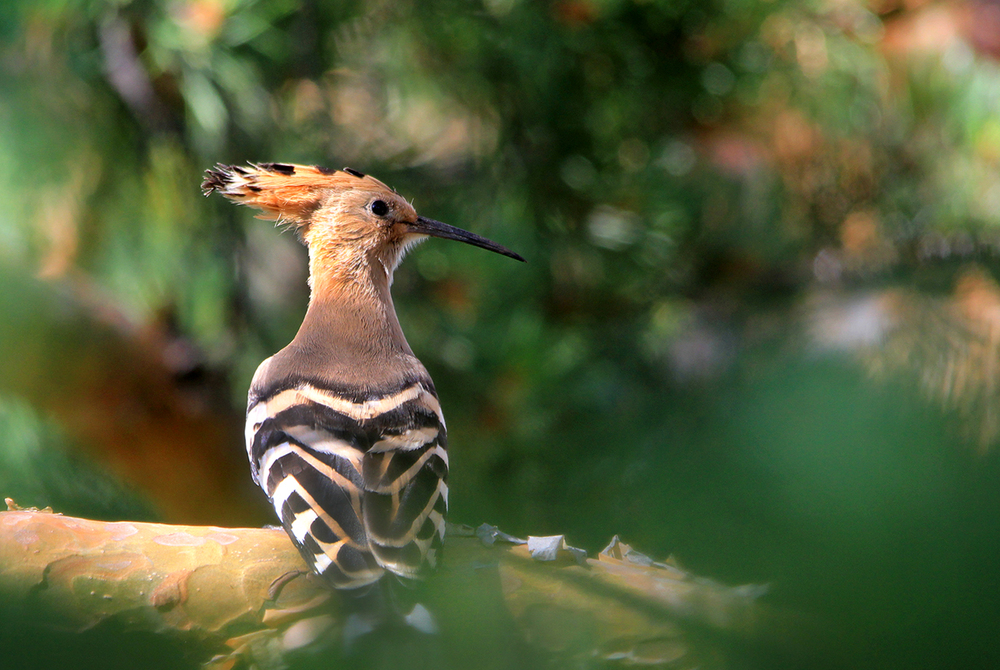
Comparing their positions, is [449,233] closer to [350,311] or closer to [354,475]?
[350,311]

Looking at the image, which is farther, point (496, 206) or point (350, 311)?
point (496, 206)

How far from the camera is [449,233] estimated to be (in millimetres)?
631

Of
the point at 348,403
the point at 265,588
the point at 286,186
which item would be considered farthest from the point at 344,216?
the point at 265,588

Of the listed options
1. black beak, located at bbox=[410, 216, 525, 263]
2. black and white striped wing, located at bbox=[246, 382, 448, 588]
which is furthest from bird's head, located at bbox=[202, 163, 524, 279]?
black and white striped wing, located at bbox=[246, 382, 448, 588]

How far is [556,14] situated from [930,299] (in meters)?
0.46

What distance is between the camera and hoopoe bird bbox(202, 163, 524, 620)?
0.45 metres

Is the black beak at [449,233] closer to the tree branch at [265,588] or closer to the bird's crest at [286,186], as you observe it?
the bird's crest at [286,186]

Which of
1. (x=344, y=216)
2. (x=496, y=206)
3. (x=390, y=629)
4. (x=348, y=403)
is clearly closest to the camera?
(x=390, y=629)

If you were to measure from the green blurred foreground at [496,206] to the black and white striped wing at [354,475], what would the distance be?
15 centimetres

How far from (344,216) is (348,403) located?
177 millimetres

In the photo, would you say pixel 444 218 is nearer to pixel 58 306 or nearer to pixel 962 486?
pixel 58 306

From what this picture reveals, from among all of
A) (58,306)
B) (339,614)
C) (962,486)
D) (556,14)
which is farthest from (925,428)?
(58,306)

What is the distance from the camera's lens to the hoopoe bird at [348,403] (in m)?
0.45

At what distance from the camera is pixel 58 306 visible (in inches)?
31.0
